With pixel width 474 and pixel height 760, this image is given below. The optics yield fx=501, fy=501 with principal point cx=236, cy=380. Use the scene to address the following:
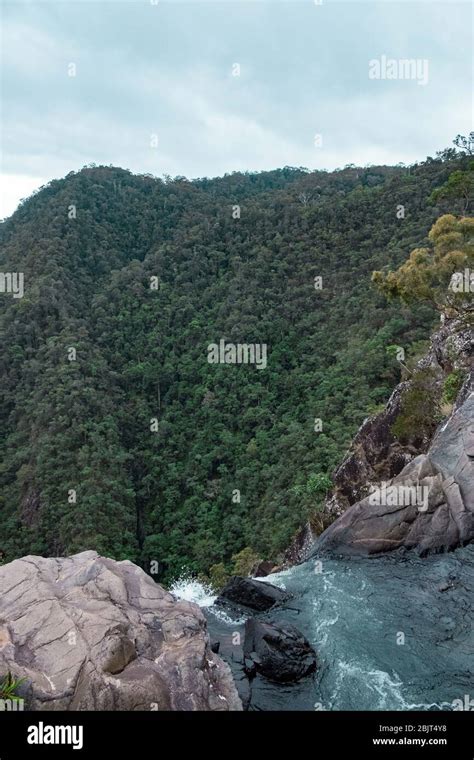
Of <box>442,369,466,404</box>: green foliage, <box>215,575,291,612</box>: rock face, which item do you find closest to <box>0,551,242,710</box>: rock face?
<box>215,575,291,612</box>: rock face

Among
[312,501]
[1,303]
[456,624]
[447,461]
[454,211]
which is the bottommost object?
[312,501]

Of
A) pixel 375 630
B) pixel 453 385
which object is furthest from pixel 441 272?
pixel 375 630

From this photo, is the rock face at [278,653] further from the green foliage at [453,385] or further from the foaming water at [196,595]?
the green foliage at [453,385]

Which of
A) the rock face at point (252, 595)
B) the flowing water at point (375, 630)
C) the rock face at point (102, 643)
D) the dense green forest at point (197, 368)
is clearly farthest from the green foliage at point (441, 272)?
the rock face at point (102, 643)

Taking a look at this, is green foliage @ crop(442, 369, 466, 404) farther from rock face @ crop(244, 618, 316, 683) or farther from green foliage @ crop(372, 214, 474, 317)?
rock face @ crop(244, 618, 316, 683)

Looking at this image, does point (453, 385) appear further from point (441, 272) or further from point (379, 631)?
point (379, 631)
